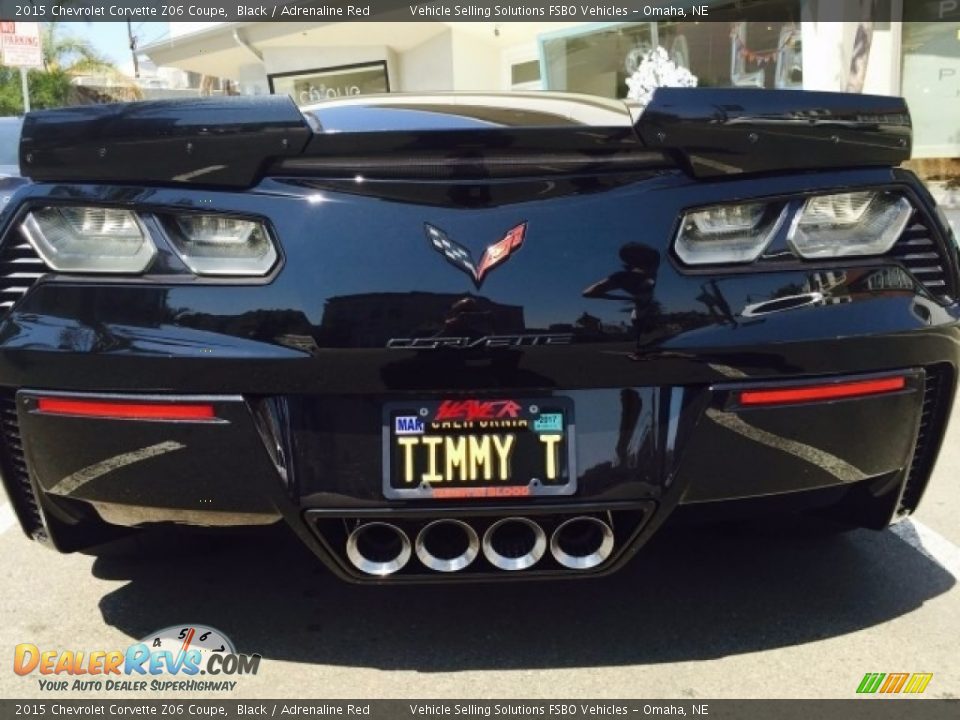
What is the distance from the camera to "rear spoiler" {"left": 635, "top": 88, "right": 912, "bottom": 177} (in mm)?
1954

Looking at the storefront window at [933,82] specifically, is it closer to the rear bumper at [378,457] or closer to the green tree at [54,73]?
the rear bumper at [378,457]

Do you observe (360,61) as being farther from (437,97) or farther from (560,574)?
(560,574)

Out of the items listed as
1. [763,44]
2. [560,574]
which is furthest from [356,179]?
[763,44]

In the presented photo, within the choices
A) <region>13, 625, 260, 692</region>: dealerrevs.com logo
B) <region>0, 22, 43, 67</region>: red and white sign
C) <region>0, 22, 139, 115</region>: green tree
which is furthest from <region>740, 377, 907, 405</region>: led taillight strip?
<region>0, 22, 139, 115</region>: green tree

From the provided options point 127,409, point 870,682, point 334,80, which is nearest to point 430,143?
point 127,409

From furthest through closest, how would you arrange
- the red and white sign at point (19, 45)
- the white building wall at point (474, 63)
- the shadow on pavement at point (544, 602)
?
the red and white sign at point (19, 45) < the white building wall at point (474, 63) < the shadow on pavement at point (544, 602)

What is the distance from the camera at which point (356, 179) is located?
6.42 feet

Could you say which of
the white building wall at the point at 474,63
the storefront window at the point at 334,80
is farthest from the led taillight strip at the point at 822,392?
the storefront window at the point at 334,80

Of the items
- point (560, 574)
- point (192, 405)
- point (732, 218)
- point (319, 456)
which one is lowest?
point (560, 574)

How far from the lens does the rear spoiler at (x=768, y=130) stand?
1.95m

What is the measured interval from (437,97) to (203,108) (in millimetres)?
935

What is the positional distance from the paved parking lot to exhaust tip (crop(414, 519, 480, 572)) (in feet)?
1.04

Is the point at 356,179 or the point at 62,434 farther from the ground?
the point at 356,179

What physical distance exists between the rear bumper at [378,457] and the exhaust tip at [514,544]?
0.03 metres
